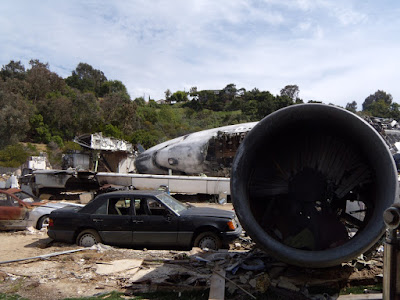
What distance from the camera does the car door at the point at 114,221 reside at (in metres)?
7.27

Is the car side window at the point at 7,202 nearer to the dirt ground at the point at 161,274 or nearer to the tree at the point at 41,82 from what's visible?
the dirt ground at the point at 161,274

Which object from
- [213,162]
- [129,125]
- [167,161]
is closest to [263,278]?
[213,162]

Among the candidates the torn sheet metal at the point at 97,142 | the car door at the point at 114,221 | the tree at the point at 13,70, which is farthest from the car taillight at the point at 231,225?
the tree at the point at 13,70

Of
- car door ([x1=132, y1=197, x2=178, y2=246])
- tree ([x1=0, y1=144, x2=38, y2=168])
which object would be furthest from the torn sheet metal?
tree ([x1=0, y1=144, x2=38, y2=168])

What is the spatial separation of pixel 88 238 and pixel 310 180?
4840mm

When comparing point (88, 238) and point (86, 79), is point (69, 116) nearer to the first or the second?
point (86, 79)

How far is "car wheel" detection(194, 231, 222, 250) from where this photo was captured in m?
7.02

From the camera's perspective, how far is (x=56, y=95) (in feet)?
182

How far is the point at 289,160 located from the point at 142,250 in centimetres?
371

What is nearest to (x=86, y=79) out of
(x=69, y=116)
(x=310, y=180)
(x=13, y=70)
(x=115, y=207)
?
(x=13, y=70)

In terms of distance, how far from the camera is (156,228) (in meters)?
7.16

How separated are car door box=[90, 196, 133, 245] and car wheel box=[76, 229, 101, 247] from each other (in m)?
0.13

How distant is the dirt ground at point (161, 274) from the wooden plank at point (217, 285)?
97 millimetres

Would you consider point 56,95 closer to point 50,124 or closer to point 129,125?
point 50,124
